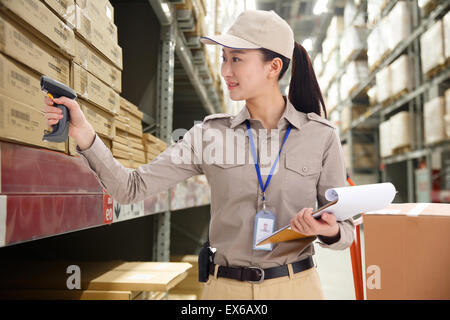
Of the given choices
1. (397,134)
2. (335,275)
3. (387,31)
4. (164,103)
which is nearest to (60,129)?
(164,103)

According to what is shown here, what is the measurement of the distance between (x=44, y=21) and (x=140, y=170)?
502 millimetres

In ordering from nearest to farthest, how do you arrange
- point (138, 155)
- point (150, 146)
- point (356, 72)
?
1. point (138, 155)
2. point (150, 146)
3. point (356, 72)

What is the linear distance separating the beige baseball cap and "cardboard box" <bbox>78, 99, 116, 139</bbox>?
1.48ft

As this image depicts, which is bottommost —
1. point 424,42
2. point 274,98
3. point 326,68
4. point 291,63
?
point 274,98

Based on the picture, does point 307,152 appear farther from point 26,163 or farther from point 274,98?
point 26,163

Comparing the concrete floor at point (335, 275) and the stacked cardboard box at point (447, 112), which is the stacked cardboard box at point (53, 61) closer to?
the concrete floor at point (335, 275)

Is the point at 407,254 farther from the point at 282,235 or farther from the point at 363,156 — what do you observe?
the point at 363,156

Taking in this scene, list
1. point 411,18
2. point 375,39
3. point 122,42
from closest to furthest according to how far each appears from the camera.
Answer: point 122,42, point 411,18, point 375,39

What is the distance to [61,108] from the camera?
0.95 m

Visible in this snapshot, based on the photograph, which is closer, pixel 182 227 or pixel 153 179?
pixel 153 179

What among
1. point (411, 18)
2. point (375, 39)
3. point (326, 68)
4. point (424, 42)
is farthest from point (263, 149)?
point (326, 68)

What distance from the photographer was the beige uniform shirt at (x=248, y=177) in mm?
1196

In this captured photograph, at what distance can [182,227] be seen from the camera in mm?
4762

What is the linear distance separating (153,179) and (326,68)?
1119cm
